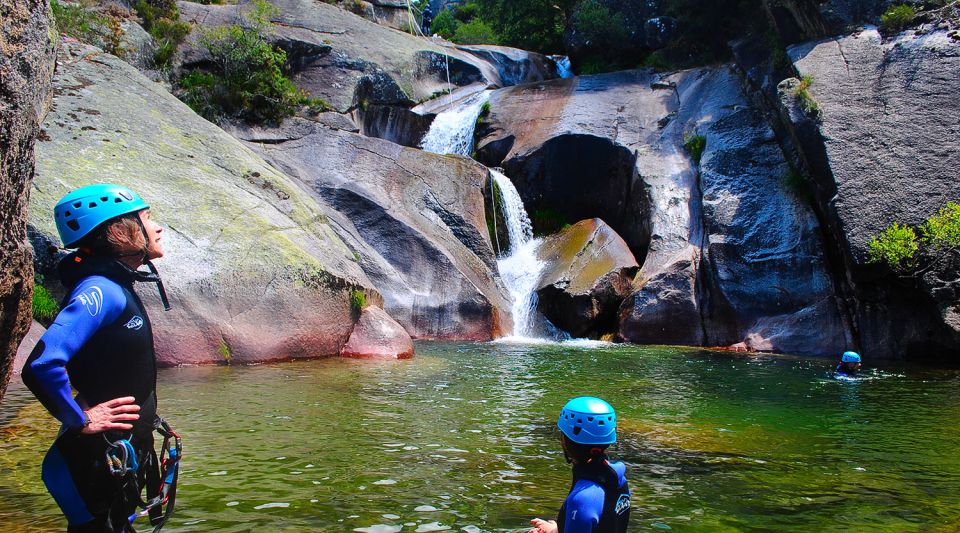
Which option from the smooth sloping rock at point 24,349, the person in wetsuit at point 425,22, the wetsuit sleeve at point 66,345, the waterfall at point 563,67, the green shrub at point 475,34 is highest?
the green shrub at point 475,34

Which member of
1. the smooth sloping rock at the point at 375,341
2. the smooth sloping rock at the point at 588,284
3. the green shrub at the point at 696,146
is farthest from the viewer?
the green shrub at the point at 696,146

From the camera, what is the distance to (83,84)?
14.3m

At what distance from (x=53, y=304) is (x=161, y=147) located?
4382 millimetres

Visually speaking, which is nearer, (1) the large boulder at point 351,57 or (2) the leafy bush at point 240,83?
(2) the leafy bush at point 240,83

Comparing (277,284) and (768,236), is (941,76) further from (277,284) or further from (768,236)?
(277,284)

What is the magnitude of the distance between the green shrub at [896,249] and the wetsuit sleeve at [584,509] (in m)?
13.9

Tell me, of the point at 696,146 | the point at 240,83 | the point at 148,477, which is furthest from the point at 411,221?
the point at 148,477

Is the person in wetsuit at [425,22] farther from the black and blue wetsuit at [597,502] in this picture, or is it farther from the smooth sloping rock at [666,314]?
the black and blue wetsuit at [597,502]

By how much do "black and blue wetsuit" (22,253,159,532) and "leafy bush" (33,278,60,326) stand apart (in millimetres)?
8049

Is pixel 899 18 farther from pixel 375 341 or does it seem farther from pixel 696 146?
pixel 375 341

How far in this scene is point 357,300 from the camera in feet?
43.8

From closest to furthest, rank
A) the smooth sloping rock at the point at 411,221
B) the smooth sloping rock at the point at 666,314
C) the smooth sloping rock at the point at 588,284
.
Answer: the smooth sloping rock at the point at 411,221
the smooth sloping rock at the point at 666,314
the smooth sloping rock at the point at 588,284

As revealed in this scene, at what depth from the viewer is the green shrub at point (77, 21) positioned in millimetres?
17969

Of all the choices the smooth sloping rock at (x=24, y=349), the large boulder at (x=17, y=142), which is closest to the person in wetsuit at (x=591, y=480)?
the large boulder at (x=17, y=142)
